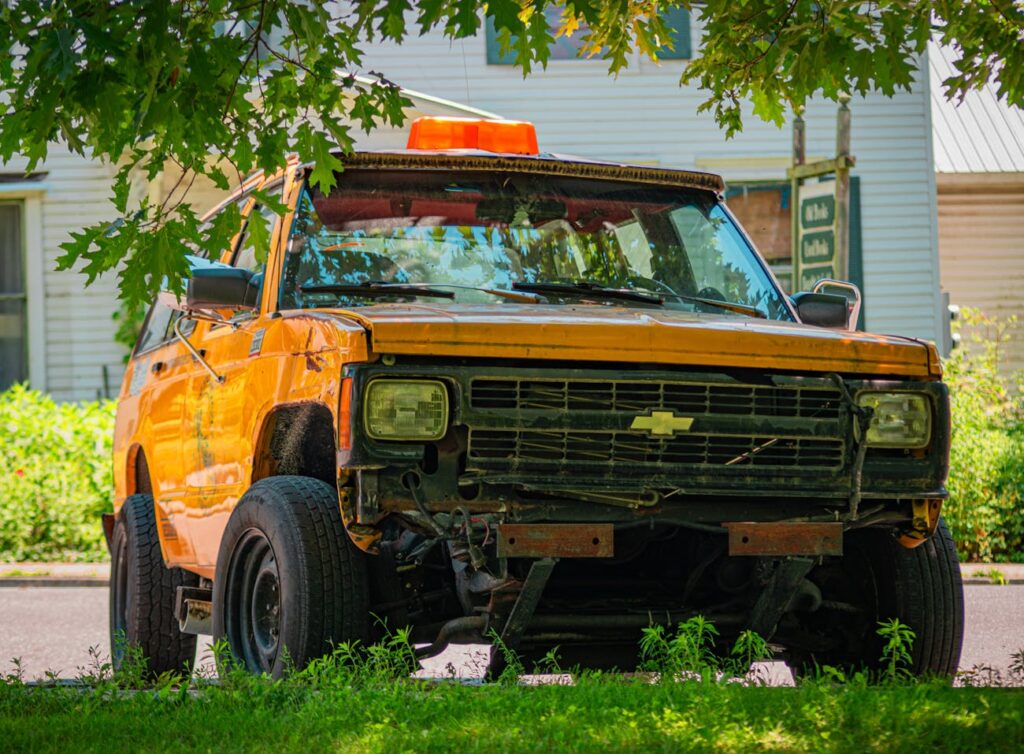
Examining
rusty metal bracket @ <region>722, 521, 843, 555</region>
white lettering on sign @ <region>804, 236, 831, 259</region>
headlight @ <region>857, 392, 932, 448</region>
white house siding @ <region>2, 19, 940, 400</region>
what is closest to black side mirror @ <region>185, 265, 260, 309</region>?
rusty metal bracket @ <region>722, 521, 843, 555</region>

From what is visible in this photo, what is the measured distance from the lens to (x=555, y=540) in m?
5.07

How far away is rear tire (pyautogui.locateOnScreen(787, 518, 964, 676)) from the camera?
5.85 metres

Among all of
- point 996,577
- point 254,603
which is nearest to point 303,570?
point 254,603

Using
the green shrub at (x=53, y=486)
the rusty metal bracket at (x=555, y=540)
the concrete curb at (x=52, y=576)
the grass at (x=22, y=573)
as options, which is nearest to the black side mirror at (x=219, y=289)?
the rusty metal bracket at (x=555, y=540)

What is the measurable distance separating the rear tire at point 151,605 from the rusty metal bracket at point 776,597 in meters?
2.92

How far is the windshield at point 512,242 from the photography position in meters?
6.24

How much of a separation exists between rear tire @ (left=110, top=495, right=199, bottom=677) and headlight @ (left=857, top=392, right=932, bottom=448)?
11.0 feet

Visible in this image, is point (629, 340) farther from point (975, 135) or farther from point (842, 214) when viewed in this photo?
point (975, 135)

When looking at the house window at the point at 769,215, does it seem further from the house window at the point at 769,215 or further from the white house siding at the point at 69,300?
the white house siding at the point at 69,300

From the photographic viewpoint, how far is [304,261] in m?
6.27

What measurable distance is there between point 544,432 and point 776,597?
3.31 feet

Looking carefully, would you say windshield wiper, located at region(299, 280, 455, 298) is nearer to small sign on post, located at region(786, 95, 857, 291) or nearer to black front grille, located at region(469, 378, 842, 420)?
black front grille, located at region(469, 378, 842, 420)

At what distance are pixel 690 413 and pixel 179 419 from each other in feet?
9.27

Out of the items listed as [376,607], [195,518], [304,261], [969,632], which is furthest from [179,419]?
[969,632]
